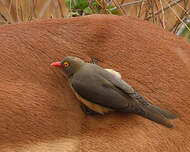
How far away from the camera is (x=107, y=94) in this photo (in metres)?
0.84

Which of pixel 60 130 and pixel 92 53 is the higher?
pixel 92 53

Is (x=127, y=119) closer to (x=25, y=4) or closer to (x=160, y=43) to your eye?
(x=160, y=43)

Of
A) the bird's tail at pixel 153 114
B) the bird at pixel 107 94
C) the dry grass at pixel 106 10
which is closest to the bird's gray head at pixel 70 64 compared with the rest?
the bird at pixel 107 94

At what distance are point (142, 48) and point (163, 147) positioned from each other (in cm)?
32

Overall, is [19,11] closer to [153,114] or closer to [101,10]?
[101,10]

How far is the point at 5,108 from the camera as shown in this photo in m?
0.87

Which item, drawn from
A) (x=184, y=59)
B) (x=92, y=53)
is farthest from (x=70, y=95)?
(x=184, y=59)

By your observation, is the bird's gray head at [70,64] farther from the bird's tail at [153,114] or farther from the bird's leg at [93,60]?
the bird's tail at [153,114]

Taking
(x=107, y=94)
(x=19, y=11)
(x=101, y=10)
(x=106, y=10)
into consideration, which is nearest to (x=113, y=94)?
(x=107, y=94)

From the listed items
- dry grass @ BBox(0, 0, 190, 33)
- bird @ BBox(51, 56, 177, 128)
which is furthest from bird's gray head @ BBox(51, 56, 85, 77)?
dry grass @ BBox(0, 0, 190, 33)

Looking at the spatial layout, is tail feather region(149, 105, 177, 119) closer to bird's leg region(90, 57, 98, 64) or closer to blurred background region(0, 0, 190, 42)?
bird's leg region(90, 57, 98, 64)

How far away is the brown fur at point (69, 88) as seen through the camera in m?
0.88

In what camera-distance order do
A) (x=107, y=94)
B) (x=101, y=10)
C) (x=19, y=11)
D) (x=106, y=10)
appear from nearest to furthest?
(x=107, y=94), (x=106, y=10), (x=101, y=10), (x=19, y=11)

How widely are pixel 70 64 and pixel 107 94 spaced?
0.50 ft
